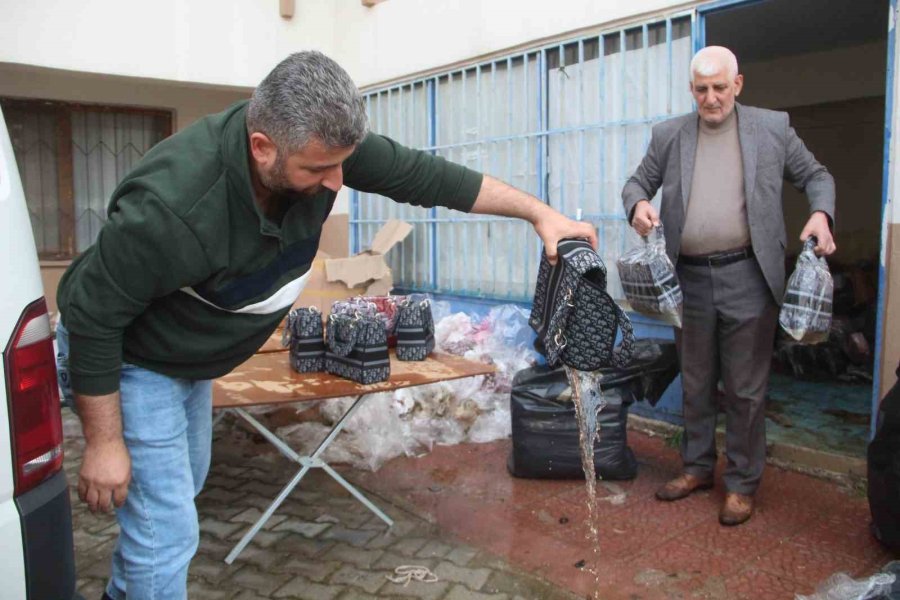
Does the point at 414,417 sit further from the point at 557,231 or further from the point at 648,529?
the point at 557,231

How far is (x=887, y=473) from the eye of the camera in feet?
9.86

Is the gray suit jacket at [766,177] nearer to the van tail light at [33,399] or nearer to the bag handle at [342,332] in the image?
the bag handle at [342,332]

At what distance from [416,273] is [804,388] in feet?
11.1

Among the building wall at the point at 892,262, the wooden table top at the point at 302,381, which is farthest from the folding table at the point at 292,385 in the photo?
the building wall at the point at 892,262

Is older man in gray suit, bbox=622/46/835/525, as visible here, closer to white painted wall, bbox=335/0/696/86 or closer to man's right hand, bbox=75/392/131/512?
white painted wall, bbox=335/0/696/86

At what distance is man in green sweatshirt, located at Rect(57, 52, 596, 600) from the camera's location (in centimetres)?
175

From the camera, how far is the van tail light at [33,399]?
5.27ft

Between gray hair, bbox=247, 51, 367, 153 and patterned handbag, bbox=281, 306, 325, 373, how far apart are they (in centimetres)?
168

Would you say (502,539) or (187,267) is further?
(502,539)

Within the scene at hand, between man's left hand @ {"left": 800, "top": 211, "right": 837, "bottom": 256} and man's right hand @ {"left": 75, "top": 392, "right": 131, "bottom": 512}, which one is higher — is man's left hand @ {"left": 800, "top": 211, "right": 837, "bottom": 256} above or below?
above

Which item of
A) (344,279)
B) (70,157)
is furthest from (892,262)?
(70,157)

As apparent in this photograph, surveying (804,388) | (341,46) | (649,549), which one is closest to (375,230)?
(341,46)

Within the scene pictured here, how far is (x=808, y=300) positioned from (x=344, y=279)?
12.3 ft

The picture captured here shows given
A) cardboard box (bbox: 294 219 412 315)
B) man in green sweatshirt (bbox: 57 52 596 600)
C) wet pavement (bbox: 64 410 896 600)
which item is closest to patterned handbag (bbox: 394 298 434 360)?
wet pavement (bbox: 64 410 896 600)
